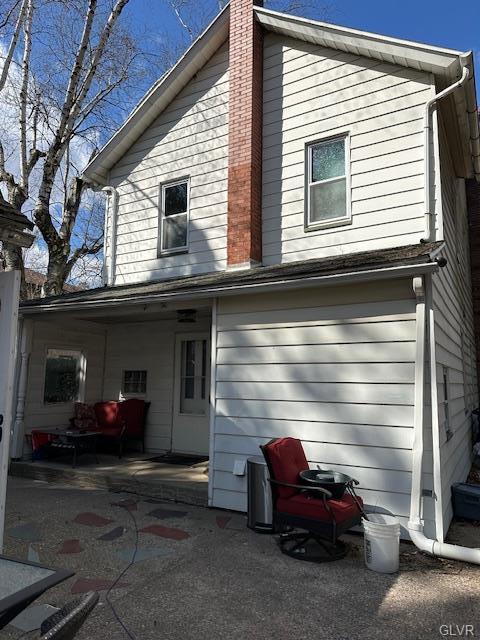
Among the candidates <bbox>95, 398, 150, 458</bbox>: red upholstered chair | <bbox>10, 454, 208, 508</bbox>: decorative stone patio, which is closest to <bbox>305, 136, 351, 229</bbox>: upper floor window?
<bbox>10, 454, 208, 508</bbox>: decorative stone patio

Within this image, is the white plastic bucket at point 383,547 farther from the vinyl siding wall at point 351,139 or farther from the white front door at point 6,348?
the vinyl siding wall at point 351,139

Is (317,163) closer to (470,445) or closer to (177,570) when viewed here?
(177,570)

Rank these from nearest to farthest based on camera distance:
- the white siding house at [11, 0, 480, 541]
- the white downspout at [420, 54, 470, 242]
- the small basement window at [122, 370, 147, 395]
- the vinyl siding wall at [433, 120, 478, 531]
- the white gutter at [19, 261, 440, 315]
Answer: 1. the white gutter at [19, 261, 440, 315]
2. the white siding house at [11, 0, 480, 541]
3. the vinyl siding wall at [433, 120, 478, 531]
4. the white downspout at [420, 54, 470, 242]
5. the small basement window at [122, 370, 147, 395]

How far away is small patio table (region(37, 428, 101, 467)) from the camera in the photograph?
7.78m

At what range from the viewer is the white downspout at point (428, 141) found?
5.54 metres

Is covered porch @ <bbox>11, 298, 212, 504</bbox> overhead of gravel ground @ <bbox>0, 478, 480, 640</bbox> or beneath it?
overhead

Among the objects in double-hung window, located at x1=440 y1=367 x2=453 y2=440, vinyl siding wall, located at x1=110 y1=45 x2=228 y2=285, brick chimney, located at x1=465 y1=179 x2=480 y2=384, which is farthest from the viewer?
brick chimney, located at x1=465 y1=179 x2=480 y2=384

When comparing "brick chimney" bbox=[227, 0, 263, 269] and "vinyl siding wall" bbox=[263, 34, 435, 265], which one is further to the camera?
"brick chimney" bbox=[227, 0, 263, 269]

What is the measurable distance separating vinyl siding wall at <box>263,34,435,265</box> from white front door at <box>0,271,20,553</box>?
3.88 meters

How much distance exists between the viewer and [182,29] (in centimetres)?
1543

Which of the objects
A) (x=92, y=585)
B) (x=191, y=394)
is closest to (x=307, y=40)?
(x=191, y=394)

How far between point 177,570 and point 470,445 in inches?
292

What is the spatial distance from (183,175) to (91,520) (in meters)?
5.80

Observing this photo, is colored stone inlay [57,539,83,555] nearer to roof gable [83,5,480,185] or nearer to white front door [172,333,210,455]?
white front door [172,333,210,455]
